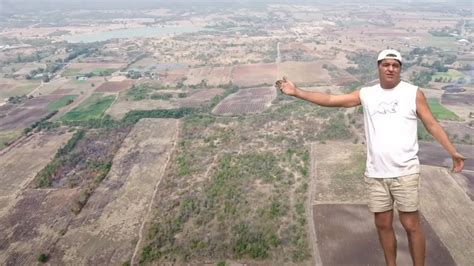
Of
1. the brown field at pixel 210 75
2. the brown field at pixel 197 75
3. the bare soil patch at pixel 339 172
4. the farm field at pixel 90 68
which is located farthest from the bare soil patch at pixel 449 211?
the farm field at pixel 90 68

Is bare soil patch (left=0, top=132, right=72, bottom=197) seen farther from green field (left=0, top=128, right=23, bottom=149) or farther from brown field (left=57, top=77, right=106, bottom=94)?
brown field (left=57, top=77, right=106, bottom=94)

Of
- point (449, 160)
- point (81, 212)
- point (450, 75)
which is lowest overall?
point (81, 212)

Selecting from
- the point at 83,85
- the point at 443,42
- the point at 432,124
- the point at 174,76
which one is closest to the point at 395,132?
the point at 432,124

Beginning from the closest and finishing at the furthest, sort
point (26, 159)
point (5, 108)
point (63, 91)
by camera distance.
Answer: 1. point (26, 159)
2. point (5, 108)
3. point (63, 91)

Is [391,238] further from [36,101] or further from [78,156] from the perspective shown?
[36,101]

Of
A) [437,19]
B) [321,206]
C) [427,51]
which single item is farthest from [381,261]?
[437,19]

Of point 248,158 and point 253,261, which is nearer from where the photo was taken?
point 253,261

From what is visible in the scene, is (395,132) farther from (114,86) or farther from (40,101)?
(114,86)
